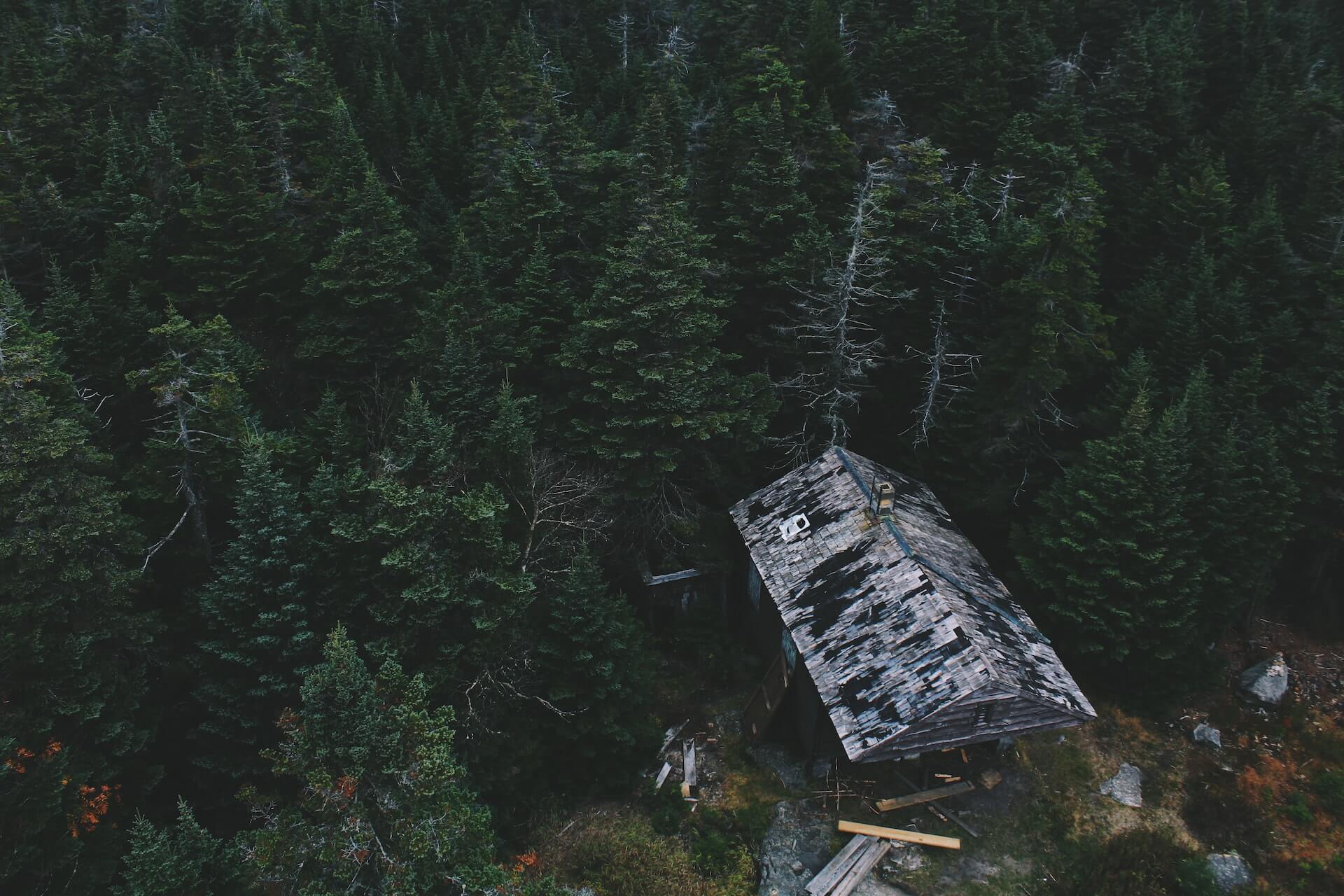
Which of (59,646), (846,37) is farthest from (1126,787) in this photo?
(846,37)

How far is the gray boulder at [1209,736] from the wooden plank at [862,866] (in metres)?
11.7

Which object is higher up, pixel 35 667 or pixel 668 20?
pixel 668 20

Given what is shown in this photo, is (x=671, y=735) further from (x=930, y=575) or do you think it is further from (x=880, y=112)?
(x=880, y=112)

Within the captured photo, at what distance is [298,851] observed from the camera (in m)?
15.0

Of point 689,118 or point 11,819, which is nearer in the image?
point 11,819

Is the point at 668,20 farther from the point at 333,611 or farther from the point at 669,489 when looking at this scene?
the point at 333,611

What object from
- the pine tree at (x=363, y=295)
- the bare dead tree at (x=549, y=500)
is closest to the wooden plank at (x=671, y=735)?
the bare dead tree at (x=549, y=500)

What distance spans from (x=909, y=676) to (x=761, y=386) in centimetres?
1070

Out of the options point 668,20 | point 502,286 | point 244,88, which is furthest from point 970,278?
point 668,20

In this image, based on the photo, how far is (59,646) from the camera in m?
19.4

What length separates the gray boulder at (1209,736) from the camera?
2605 cm

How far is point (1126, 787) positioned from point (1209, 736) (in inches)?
159

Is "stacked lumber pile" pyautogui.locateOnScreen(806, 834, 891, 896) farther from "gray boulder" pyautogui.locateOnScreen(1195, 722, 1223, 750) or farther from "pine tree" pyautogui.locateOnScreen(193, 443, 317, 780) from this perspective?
"pine tree" pyautogui.locateOnScreen(193, 443, 317, 780)

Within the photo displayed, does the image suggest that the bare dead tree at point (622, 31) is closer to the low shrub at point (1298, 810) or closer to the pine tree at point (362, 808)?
the pine tree at point (362, 808)
